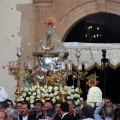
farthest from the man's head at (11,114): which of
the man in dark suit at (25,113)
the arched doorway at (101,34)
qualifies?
the arched doorway at (101,34)

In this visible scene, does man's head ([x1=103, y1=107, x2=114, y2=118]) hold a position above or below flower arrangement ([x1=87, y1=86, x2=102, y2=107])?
below

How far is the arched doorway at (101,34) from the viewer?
19.2 metres

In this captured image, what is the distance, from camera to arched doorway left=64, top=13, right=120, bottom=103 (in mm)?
19234

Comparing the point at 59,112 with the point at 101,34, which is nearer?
the point at 59,112

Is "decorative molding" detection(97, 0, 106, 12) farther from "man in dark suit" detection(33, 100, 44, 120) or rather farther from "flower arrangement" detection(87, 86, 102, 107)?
"man in dark suit" detection(33, 100, 44, 120)

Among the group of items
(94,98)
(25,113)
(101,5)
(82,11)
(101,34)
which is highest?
(101,5)

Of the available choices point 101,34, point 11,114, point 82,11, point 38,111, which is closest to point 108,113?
point 11,114

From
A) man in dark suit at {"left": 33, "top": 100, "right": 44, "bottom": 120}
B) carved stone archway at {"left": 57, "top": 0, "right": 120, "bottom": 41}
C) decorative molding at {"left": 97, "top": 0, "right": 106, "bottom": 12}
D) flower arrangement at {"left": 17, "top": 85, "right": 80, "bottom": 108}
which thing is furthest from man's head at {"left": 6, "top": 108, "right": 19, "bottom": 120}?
decorative molding at {"left": 97, "top": 0, "right": 106, "bottom": 12}

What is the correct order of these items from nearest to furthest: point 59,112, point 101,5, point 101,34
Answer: point 59,112
point 101,5
point 101,34

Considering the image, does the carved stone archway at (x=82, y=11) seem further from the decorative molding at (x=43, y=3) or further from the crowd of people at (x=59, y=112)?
the crowd of people at (x=59, y=112)

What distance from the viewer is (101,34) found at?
69.8 feet

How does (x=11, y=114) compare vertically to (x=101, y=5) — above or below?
below

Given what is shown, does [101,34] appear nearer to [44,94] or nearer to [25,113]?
[44,94]

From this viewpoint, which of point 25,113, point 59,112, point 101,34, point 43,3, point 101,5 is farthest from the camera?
point 101,34
